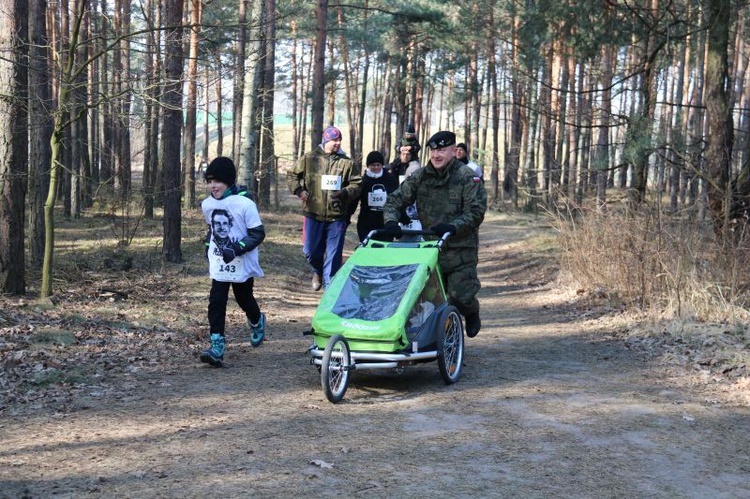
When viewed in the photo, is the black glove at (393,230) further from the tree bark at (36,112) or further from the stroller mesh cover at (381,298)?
the tree bark at (36,112)

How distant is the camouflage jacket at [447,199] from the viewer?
25.6 ft

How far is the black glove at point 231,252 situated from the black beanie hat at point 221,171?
0.61m

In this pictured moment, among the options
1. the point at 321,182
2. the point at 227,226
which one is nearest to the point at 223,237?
the point at 227,226

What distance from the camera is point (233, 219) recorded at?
25.3 feet

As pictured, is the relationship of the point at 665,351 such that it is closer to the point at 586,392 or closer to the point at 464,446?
the point at 586,392

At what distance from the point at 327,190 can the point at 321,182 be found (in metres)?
0.14

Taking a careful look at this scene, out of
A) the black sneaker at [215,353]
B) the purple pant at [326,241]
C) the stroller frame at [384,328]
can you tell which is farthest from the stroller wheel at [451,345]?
the purple pant at [326,241]

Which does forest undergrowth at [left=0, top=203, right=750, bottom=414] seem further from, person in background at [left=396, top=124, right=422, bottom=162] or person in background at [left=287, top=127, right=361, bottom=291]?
person in background at [left=396, top=124, right=422, bottom=162]

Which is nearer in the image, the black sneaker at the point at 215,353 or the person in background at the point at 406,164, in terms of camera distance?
the black sneaker at the point at 215,353

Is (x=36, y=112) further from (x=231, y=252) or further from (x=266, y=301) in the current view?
(x=231, y=252)

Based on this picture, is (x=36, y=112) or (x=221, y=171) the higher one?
(x=36, y=112)

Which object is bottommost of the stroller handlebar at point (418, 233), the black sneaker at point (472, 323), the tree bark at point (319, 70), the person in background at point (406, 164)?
the black sneaker at point (472, 323)

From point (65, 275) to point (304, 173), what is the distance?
13.0ft

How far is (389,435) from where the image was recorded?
563cm
